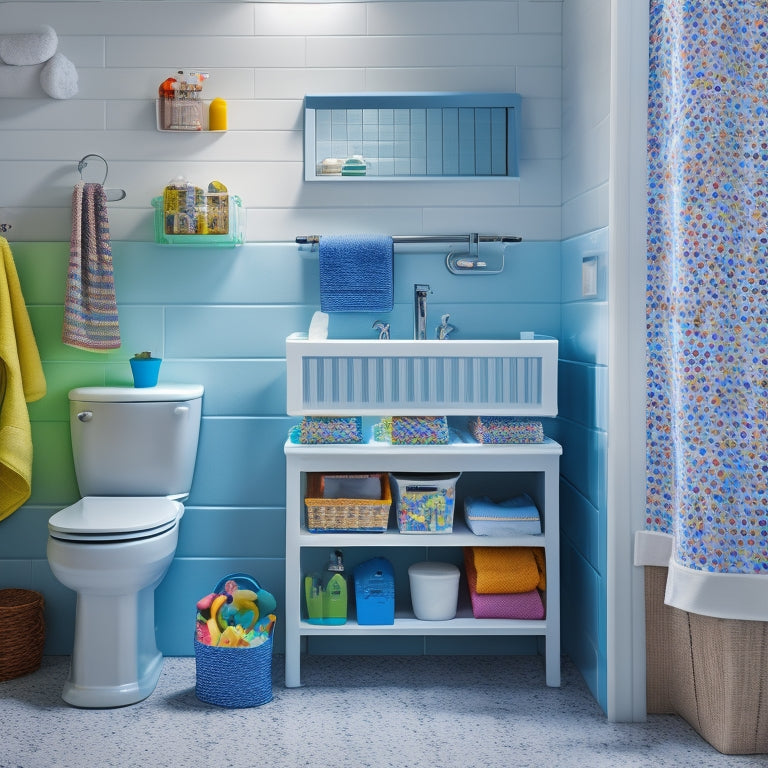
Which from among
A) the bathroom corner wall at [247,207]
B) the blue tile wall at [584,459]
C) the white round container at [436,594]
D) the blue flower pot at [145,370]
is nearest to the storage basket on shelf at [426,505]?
the white round container at [436,594]

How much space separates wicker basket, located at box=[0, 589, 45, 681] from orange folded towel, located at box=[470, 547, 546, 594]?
1.35 m

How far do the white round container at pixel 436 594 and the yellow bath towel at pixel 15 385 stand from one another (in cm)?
126

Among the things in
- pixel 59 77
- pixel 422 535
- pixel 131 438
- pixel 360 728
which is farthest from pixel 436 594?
pixel 59 77

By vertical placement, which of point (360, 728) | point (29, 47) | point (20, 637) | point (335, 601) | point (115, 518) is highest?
point (29, 47)

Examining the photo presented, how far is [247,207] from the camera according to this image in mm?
2826

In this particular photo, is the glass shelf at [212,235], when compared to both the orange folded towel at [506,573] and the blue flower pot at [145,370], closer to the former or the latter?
the blue flower pot at [145,370]

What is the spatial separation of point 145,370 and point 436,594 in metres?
1.12

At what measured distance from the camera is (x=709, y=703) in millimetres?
2154

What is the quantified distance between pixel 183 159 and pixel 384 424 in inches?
42.5

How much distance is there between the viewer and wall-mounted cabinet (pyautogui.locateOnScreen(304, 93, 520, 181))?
2773mm

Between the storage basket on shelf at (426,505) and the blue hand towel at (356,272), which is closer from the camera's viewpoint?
the storage basket on shelf at (426,505)

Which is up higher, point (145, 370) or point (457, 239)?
point (457, 239)

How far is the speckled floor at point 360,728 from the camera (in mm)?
2102

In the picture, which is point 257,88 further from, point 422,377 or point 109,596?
point 109,596
